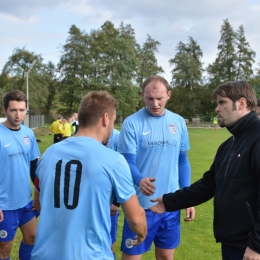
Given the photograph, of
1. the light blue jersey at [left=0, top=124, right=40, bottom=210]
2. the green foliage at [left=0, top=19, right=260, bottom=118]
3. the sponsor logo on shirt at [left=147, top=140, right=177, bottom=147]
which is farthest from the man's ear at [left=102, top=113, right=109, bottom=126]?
the green foliage at [left=0, top=19, right=260, bottom=118]

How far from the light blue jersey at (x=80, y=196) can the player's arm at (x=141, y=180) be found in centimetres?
116

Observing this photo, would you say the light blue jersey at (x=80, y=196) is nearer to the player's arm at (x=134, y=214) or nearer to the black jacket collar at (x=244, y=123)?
the player's arm at (x=134, y=214)

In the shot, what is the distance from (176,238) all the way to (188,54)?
69.8 metres

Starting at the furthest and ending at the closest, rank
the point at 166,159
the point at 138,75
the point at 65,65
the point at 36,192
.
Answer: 1. the point at 138,75
2. the point at 65,65
3. the point at 166,159
4. the point at 36,192

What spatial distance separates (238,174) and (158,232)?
5.56 feet

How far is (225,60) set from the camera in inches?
2758

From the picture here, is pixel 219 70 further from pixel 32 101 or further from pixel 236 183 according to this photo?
pixel 236 183

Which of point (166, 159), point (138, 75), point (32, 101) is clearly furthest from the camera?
point (138, 75)

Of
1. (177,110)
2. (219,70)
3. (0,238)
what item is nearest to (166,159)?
(0,238)

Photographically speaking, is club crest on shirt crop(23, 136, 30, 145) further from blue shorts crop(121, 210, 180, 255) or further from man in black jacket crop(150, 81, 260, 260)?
man in black jacket crop(150, 81, 260, 260)

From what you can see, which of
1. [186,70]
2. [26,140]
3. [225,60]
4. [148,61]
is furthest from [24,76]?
[26,140]

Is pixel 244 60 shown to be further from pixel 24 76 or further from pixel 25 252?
pixel 25 252

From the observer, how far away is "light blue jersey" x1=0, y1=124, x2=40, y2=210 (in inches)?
171

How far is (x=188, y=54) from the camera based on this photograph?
71.1 metres
